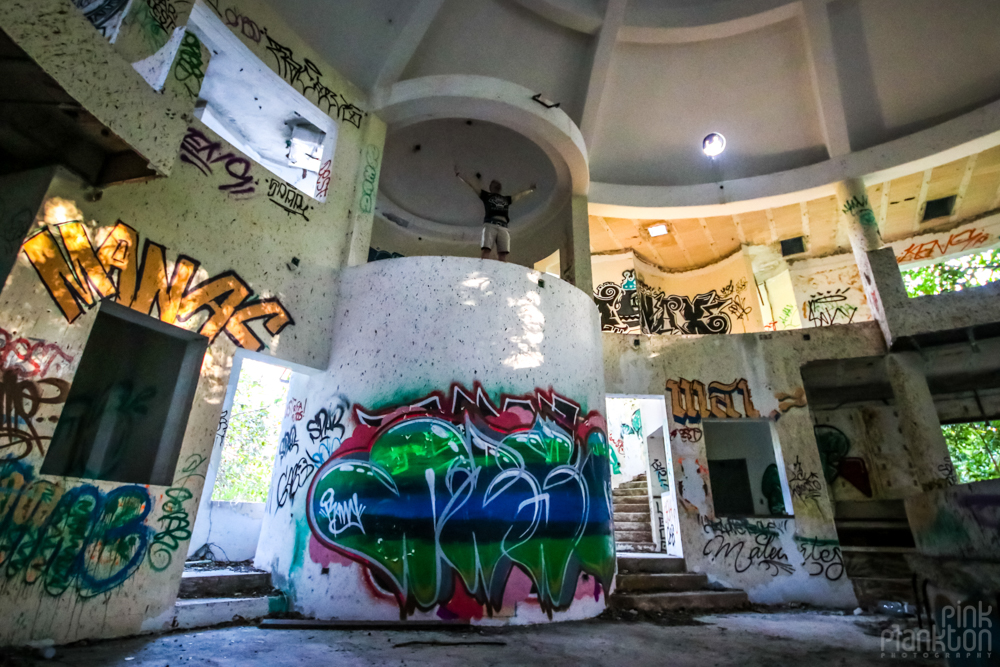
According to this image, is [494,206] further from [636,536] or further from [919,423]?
[919,423]

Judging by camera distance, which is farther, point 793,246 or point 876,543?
point 793,246

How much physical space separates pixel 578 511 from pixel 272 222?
6.16m

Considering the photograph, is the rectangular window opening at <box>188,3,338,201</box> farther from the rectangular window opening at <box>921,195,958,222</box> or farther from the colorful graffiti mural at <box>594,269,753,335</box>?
the rectangular window opening at <box>921,195,958,222</box>

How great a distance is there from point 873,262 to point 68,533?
46.2ft

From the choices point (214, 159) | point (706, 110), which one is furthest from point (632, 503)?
point (214, 159)

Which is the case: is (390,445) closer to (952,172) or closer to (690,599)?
(690,599)

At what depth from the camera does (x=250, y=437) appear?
26562 mm

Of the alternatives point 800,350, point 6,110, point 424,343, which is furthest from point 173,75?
point 800,350

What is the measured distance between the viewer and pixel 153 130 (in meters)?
4.99

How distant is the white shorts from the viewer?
9.46 m

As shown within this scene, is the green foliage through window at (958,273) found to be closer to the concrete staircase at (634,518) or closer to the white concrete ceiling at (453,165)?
the concrete staircase at (634,518)

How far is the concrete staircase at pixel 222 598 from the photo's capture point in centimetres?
580

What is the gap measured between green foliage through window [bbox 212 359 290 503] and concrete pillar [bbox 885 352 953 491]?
24177 millimetres

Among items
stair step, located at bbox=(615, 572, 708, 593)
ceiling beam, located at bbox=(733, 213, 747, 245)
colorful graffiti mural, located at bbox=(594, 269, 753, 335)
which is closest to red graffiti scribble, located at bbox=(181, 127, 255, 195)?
stair step, located at bbox=(615, 572, 708, 593)
